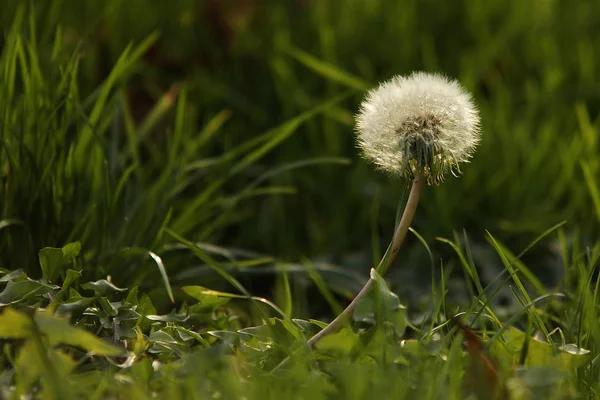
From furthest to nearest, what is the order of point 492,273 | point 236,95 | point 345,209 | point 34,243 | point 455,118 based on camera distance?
1. point 236,95
2. point 345,209
3. point 492,273
4. point 34,243
5. point 455,118

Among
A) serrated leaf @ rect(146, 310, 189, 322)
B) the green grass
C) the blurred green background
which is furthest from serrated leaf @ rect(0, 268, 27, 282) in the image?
the blurred green background

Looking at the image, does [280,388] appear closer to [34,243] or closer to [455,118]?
[455,118]

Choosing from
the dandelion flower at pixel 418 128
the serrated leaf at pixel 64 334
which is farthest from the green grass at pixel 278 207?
the dandelion flower at pixel 418 128

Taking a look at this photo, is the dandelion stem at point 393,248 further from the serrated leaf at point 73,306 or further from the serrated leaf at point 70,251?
the serrated leaf at point 70,251

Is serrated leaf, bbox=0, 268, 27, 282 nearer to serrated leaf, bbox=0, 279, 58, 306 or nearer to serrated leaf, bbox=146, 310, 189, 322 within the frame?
serrated leaf, bbox=0, 279, 58, 306

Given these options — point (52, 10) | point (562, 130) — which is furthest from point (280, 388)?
point (562, 130)
